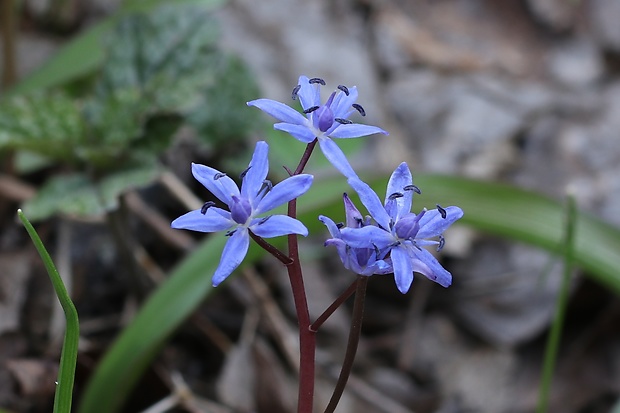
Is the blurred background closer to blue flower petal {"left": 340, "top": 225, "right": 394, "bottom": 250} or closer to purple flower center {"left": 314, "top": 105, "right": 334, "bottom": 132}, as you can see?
purple flower center {"left": 314, "top": 105, "right": 334, "bottom": 132}

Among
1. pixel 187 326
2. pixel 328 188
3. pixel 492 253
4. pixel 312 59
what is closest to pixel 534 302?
pixel 492 253

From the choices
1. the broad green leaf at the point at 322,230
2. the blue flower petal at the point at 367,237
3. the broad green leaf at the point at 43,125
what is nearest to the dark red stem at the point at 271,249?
the blue flower petal at the point at 367,237

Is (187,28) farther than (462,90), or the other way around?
(462,90)

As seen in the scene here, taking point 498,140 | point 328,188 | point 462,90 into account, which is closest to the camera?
point 328,188

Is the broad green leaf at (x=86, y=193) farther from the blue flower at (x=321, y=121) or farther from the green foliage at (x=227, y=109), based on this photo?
the blue flower at (x=321, y=121)

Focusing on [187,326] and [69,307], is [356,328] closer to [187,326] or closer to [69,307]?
[69,307]

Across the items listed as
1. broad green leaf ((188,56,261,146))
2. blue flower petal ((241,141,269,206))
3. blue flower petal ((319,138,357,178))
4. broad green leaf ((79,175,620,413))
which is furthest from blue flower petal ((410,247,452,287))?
broad green leaf ((188,56,261,146))
